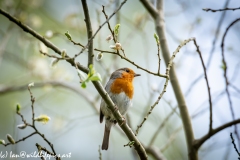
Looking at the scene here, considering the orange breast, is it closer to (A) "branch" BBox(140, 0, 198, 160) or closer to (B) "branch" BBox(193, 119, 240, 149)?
(A) "branch" BBox(140, 0, 198, 160)

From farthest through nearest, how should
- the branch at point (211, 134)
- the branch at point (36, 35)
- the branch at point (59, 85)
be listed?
the branch at point (59, 85) → the branch at point (211, 134) → the branch at point (36, 35)

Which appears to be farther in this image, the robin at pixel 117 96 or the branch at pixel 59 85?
the branch at pixel 59 85

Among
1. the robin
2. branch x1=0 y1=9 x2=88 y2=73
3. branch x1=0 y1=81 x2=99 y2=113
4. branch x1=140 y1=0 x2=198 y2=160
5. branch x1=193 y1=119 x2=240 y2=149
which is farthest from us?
branch x1=0 y1=81 x2=99 y2=113

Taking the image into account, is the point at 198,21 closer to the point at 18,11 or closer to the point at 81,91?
the point at 81,91

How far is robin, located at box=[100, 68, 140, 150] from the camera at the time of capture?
182 inches

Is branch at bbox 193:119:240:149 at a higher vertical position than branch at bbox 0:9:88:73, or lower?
lower

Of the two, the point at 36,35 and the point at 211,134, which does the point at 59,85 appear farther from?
the point at 36,35

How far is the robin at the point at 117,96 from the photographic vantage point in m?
4.61

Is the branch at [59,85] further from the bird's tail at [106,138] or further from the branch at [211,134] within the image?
the branch at [211,134]

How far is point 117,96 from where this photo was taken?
4617 mm

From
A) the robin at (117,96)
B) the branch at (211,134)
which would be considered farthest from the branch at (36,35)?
the robin at (117,96)

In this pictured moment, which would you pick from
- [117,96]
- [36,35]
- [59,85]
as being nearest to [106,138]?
[117,96]

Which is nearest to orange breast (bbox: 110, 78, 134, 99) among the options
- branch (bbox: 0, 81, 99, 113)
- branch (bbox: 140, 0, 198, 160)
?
branch (bbox: 0, 81, 99, 113)

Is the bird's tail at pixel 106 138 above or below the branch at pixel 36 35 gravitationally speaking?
above
